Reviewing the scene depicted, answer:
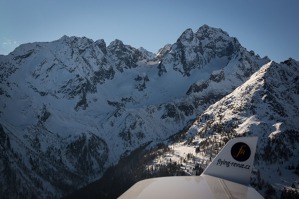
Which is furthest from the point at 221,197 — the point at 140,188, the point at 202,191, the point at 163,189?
the point at 140,188

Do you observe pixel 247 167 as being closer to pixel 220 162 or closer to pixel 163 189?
pixel 220 162

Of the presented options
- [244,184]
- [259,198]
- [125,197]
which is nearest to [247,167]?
[244,184]

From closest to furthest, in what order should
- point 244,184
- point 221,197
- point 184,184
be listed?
point 221,197 < point 184,184 < point 244,184

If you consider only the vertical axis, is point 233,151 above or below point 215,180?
above

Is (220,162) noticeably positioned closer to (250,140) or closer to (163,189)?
(250,140)

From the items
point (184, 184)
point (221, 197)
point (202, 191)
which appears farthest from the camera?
point (184, 184)

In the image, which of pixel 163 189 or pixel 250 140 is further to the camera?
pixel 250 140
